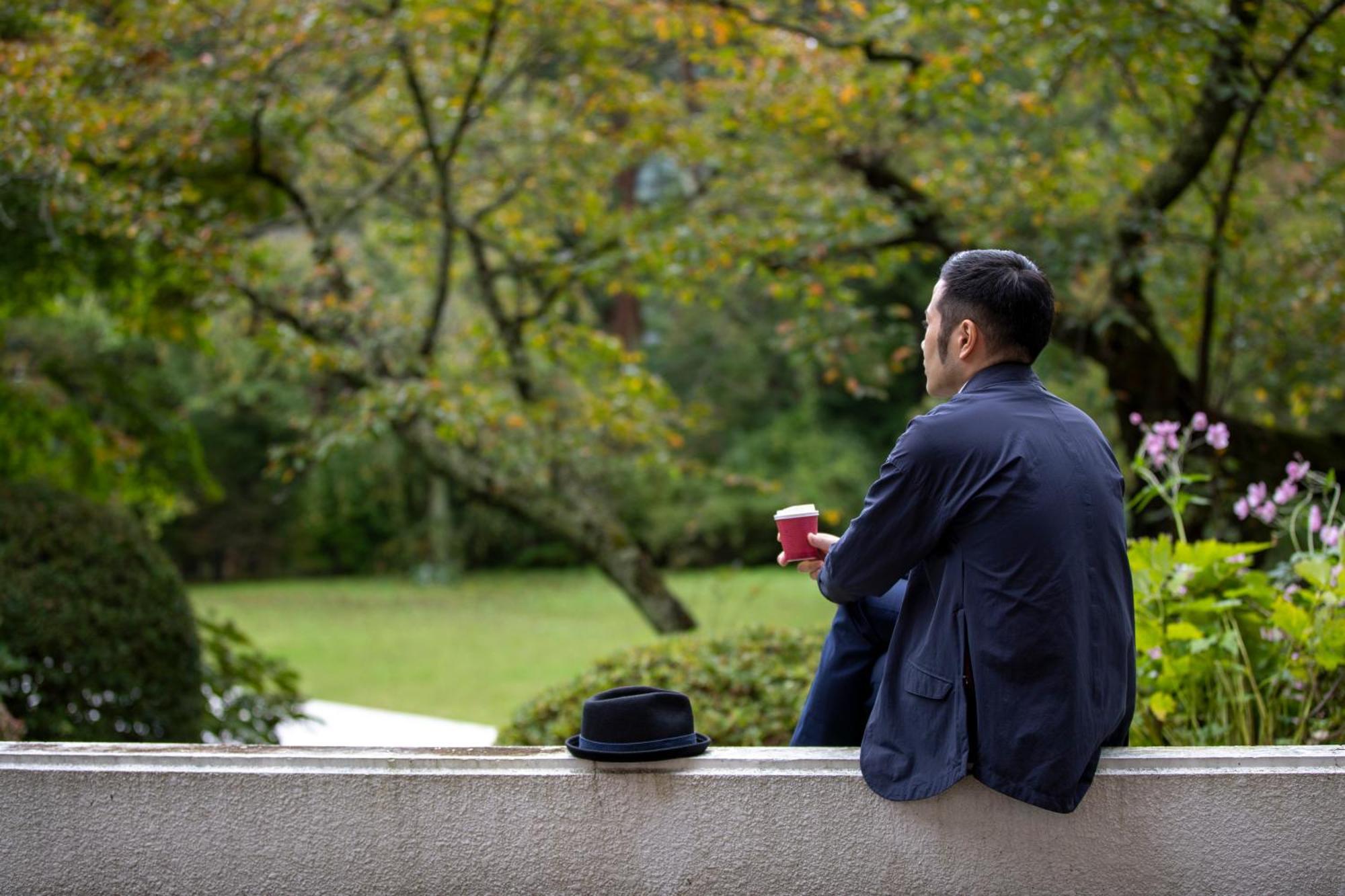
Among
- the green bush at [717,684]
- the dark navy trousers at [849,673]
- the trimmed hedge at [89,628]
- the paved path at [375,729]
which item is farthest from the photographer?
the paved path at [375,729]

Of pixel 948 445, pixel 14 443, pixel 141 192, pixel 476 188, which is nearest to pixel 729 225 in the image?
pixel 476 188

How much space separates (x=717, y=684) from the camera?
4.66 m

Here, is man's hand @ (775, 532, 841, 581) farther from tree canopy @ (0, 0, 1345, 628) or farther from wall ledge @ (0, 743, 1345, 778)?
tree canopy @ (0, 0, 1345, 628)

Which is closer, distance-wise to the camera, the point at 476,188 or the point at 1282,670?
the point at 1282,670

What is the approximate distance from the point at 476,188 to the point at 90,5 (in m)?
2.55

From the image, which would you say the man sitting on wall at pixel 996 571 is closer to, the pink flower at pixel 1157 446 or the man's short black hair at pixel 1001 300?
the man's short black hair at pixel 1001 300

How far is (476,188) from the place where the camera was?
8.19m

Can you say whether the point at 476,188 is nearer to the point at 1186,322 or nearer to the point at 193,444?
the point at 193,444

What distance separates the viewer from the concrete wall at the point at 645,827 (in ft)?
7.76

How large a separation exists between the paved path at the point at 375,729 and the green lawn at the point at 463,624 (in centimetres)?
151

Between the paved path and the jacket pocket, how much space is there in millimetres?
4696

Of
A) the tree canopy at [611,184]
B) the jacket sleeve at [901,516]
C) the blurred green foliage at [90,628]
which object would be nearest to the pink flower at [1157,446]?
the jacket sleeve at [901,516]

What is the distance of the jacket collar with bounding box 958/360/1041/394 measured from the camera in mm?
2377

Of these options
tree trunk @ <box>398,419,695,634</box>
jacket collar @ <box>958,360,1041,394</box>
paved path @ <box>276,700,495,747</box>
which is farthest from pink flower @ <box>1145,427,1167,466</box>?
paved path @ <box>276,700,495,747</box>
